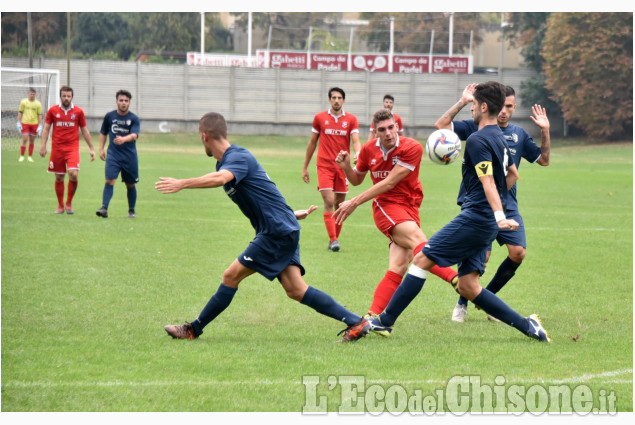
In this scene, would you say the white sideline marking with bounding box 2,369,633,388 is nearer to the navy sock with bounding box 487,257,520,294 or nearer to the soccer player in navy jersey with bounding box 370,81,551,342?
the soccer player in navy jersey with bounding box 370,81,551,342

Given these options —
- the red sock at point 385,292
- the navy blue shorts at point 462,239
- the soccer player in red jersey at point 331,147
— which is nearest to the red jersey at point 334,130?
the soccer player in red jersey at point 331,147

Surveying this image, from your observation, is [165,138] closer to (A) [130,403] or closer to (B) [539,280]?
(B) [539,280]

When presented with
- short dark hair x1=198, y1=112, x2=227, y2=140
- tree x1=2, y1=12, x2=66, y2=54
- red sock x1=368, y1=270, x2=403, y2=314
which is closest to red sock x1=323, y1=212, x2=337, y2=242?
red sock x1=368, y1=270, x2=403, y2=314

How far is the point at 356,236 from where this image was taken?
14188 mm

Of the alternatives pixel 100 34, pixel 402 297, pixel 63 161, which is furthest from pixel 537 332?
pixel 100 34

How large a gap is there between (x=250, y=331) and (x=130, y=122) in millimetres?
9017

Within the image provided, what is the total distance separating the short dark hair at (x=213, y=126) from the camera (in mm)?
6621

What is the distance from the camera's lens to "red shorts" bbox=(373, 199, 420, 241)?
25.6ft

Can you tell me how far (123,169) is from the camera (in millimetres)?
15461

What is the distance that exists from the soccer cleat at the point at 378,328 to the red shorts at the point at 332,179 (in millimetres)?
6199

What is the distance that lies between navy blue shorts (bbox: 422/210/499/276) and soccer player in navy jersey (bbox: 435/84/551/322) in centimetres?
108

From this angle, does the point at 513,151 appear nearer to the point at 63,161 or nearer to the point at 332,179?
the point at 332,179

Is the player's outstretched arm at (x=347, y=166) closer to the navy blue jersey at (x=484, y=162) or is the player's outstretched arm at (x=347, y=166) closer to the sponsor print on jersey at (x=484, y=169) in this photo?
the navy blue jersey at (x=484, y=162)

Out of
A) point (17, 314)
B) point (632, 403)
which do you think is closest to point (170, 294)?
point (17, 314)
